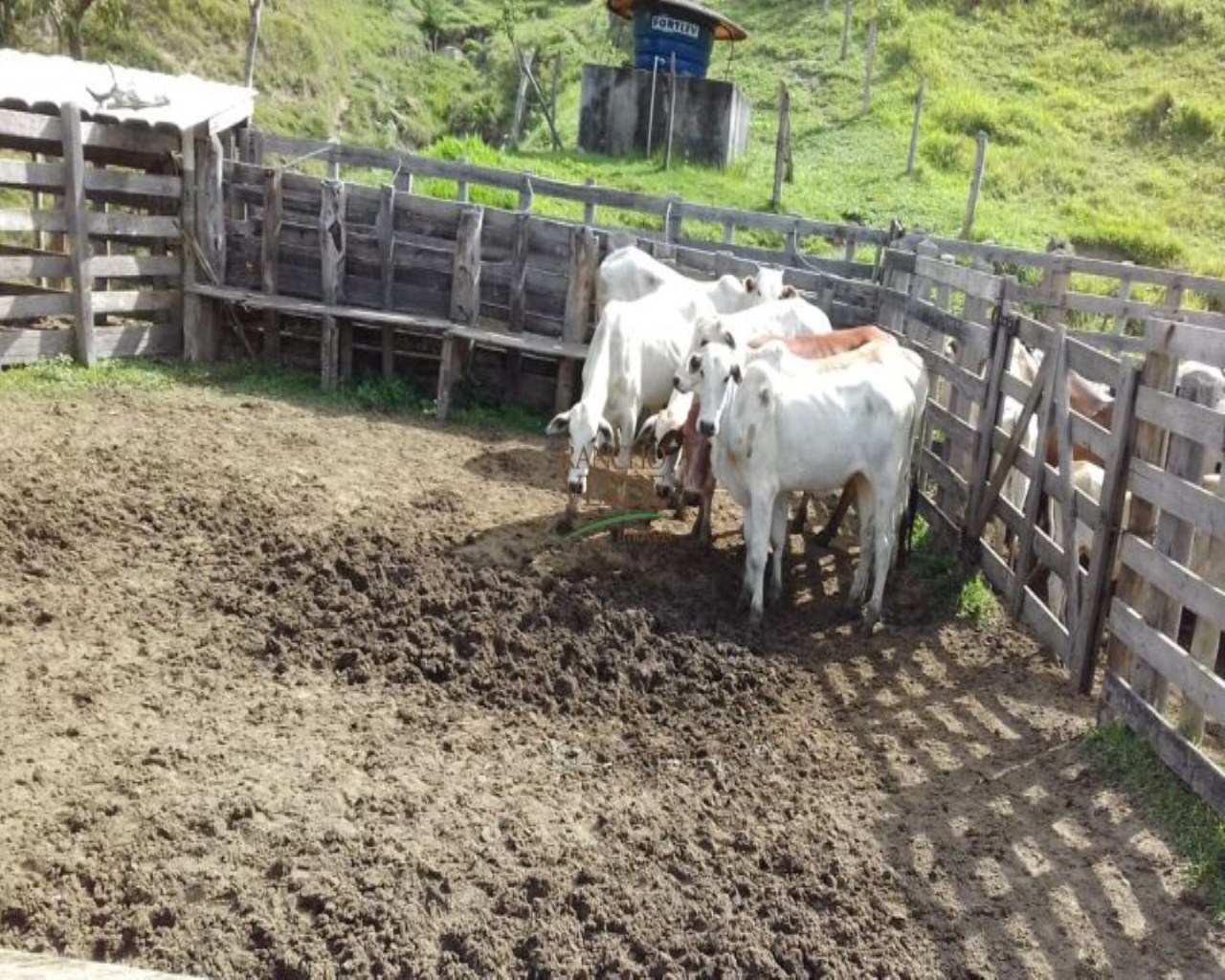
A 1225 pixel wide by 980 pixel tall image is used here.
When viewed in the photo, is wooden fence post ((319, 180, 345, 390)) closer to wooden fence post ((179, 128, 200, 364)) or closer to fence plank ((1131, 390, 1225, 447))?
wooden fence post ((179, 128, 200, 364))

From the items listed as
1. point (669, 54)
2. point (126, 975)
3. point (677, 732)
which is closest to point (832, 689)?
point (677, 732)

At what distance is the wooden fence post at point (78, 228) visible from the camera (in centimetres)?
1128

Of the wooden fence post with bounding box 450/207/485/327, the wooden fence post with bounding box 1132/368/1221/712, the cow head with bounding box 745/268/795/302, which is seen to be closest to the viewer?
the wooden fence post with bounding box 1132/368/1221/712

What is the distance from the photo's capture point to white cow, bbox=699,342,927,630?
7.67 m

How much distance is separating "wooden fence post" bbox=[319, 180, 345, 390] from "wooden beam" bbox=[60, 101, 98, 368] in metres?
2.20

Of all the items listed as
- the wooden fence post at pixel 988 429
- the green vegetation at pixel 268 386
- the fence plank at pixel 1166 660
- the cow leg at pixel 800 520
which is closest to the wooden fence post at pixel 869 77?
the green vegetation at pixel 268 386

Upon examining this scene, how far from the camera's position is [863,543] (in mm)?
8102

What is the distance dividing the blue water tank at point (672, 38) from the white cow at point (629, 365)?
18.5m

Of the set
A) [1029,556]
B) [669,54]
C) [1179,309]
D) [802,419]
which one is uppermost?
[669,54]

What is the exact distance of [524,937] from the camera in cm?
436

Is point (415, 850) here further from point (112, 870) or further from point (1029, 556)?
point (1029, 556)

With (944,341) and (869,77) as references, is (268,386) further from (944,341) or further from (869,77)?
(869,77)

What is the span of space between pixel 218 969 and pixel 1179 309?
34.6ft

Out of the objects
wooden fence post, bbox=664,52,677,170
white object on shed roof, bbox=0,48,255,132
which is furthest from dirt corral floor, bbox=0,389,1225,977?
wooden fence post, bbox=664,52,677,170
